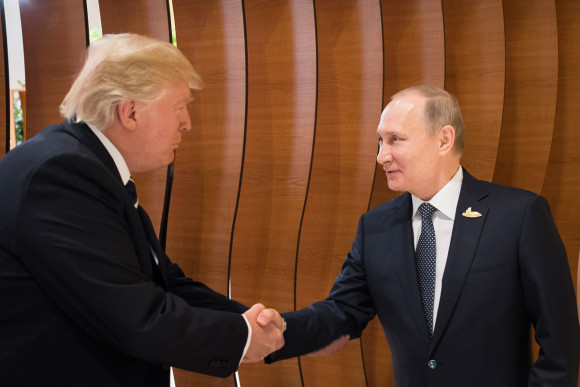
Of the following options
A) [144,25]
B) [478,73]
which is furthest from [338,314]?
[478,73]

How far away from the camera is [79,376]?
5.74ft

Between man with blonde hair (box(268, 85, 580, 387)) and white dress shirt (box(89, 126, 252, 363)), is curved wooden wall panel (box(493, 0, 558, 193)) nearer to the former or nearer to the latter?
man with blonde hair (box(268, 85, 580, 387))

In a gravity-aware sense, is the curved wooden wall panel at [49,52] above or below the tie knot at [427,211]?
above

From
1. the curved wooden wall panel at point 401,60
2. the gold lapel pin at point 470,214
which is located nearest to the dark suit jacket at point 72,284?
the gold lapel pin at point 470,214

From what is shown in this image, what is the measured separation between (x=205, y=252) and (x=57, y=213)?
1.71m

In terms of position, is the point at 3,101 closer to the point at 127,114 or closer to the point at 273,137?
the point at 127,114

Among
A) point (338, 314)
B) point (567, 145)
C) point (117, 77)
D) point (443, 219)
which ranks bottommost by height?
point (338, 314)

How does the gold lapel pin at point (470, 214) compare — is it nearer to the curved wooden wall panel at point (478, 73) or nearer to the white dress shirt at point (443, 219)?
the white dress shirt at point (443, 219)

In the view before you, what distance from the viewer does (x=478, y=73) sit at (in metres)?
4.44

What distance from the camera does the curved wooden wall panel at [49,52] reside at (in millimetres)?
2713

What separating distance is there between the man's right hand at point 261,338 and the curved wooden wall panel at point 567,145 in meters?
3.56

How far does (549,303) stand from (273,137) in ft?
6.50

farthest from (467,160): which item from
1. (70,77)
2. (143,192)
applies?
(70,77)

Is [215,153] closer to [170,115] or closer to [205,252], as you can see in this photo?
[205,252]
